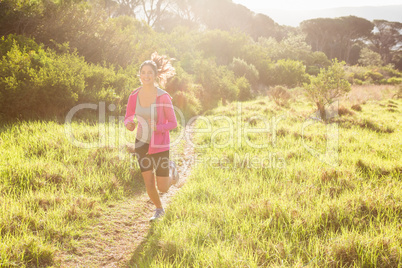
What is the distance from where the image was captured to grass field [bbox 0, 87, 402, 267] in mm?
2600

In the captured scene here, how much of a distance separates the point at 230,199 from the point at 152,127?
1.72m

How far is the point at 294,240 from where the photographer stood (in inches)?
109

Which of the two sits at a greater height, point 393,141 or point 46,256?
point 393,141

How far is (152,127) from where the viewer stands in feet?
11.1

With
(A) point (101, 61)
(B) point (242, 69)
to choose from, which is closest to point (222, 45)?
(B) point (242, 69)

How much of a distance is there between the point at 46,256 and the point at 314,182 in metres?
4.14

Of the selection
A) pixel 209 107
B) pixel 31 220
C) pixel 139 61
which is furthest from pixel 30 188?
pixel 209 107

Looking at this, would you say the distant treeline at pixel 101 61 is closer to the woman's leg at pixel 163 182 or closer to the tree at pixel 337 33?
the woman's leg at pixel 163 182

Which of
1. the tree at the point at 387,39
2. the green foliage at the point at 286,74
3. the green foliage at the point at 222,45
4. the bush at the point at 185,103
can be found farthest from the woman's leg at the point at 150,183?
the tree at the point at 387,39

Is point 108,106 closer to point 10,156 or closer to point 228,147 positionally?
point 10,156

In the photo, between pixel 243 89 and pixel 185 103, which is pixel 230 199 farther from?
pixel 243 89

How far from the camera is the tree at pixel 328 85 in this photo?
9.93 meters

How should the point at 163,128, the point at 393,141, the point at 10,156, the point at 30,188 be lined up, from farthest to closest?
the point at 393,141 < the point at 10,156 < the point at 30,188 < the point at 163,128

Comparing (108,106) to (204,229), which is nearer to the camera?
(204,229)
